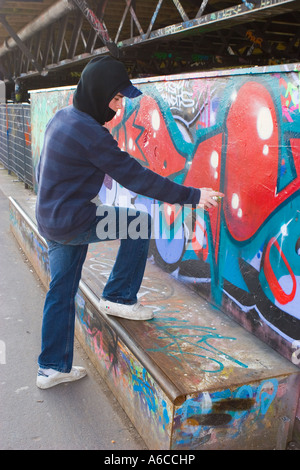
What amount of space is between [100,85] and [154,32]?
4127mm

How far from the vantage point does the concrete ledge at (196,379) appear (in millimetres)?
2283

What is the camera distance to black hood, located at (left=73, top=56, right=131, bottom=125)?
2502 millimetres

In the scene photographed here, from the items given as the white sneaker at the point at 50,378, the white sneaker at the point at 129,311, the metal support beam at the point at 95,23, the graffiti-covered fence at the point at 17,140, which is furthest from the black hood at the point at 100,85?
the graffiti-covered fence at the point at 17,140

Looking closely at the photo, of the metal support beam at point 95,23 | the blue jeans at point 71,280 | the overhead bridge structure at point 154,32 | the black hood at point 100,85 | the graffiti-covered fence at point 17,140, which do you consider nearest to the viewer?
the black hood at point 100,85

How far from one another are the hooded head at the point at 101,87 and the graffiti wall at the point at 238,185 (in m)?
0.81

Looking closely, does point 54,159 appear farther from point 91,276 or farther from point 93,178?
point 91,276

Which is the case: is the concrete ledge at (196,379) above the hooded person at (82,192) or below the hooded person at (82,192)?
below

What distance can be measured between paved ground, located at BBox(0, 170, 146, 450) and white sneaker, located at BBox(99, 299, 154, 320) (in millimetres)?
568

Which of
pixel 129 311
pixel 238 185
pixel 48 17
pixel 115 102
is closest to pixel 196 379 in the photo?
pixel 129 311

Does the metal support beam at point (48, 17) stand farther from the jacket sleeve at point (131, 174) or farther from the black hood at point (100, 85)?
the jacket sleeve at point (131, 174)

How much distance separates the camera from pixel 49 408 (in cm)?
289

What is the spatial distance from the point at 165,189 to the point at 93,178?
46 cm

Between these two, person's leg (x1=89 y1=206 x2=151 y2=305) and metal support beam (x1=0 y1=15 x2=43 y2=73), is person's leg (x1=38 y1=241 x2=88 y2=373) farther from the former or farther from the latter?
metal support beam (x1=0 y1=15 x2=43 y2=73)
